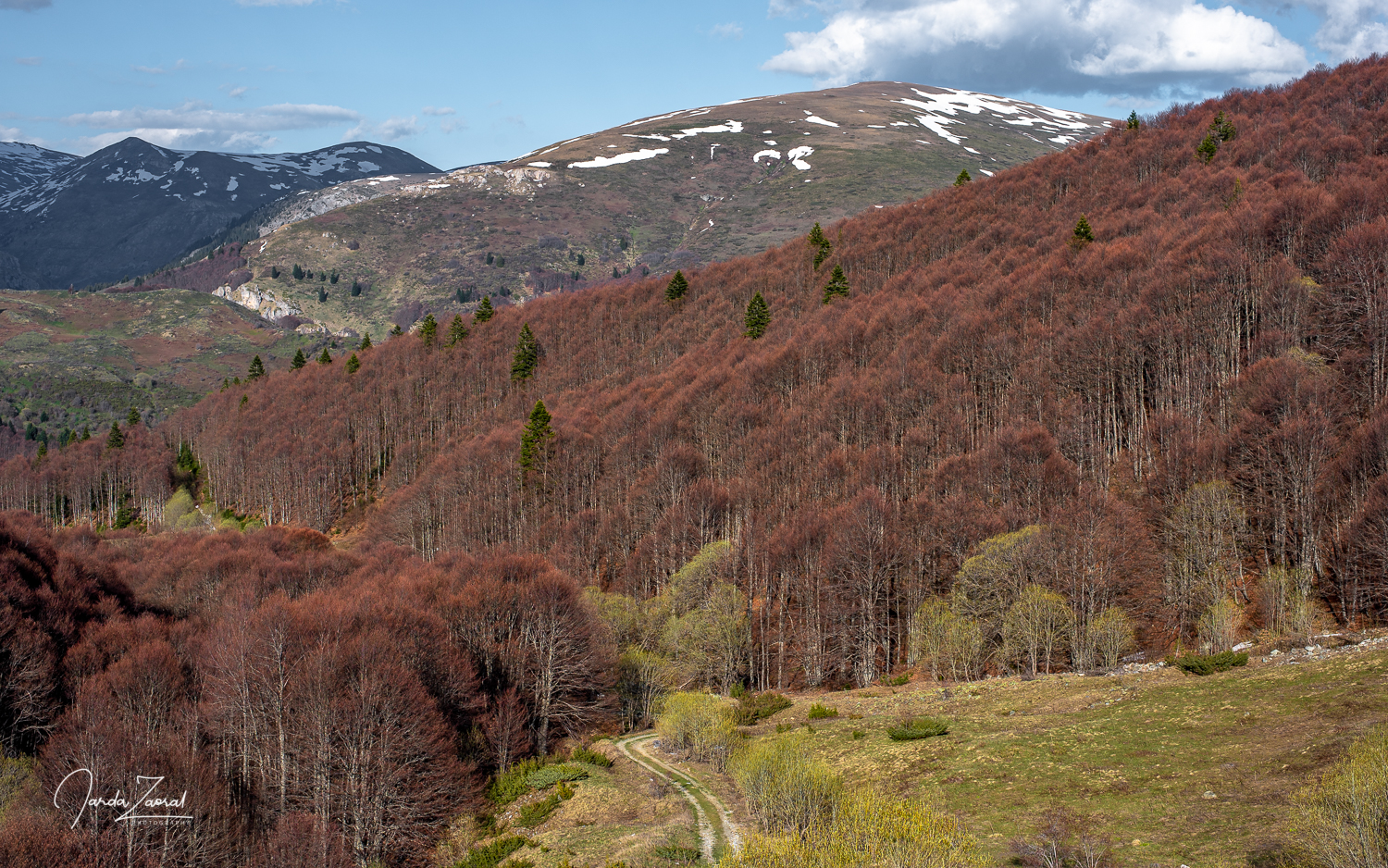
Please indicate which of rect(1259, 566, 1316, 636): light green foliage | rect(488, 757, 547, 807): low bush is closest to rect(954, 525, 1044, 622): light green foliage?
rect(1259, 566, 1316, 636): light green foliage

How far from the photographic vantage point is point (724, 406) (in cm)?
12406

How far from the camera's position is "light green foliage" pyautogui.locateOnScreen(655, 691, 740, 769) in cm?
4994

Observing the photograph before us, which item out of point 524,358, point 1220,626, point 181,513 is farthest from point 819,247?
point 181,513

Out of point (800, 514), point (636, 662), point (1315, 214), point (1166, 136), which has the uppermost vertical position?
point (1166, 136)

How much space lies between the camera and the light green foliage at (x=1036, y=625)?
5591cm

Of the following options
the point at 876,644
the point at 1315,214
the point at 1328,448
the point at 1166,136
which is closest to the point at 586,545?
the point at 876,644

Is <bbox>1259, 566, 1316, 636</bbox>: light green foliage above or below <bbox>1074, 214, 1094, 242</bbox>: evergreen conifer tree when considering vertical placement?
below

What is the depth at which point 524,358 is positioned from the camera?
584 feet

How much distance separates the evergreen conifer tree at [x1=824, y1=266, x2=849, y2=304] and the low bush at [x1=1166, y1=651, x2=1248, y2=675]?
11941 cm

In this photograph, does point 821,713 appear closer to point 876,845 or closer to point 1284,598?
point 1284,598

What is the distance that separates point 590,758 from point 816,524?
3833cm

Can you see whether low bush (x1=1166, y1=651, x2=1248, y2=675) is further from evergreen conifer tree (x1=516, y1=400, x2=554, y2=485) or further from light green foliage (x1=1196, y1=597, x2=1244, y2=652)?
evergreen conifer tree (x1=516, y1=400, x2=554, y2=485)

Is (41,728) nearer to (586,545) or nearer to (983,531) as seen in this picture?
(586,545)

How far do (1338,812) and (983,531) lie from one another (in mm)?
54336
